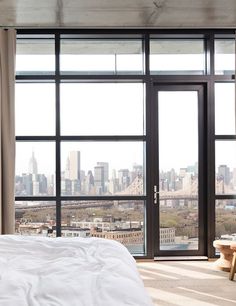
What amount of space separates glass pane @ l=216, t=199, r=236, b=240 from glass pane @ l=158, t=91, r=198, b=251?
0.28 m

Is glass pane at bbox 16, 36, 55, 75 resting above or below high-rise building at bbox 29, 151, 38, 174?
above

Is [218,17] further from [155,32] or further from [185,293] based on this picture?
[155,32]

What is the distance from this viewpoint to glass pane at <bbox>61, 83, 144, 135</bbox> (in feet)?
17.4

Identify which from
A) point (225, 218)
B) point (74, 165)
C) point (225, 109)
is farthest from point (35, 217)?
point (225, 109)

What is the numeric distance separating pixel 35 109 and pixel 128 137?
1.25m

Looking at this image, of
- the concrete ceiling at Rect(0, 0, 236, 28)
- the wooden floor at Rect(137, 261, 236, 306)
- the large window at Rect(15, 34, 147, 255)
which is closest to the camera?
the concrete ceiling at Rect(0, 0, 236, 28)

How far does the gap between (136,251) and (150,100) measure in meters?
1.96

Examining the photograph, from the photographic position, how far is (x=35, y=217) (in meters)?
5.29

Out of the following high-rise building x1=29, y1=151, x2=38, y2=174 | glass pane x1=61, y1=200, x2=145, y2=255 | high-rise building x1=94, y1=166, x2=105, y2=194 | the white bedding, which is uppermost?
high-rise building x1=29, y1=151, x2=38, y2=174

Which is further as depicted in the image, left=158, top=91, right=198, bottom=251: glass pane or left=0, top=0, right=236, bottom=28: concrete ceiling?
left=158, top=91, right=198, bottom=251: glass pane

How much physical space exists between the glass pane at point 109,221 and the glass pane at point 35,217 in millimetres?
162

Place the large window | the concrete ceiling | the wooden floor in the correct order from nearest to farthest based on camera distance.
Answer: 1. the concrete ceiling
2. the wooden floor
3. the large window

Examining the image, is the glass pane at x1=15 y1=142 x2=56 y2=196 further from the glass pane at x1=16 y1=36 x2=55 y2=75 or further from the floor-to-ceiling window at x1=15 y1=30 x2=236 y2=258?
the glass pane at x1=16 y1=36 x2=55 y2=75

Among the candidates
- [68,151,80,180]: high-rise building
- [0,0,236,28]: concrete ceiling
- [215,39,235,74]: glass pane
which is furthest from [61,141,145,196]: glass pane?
[0,0,236,28]: concrete ceiling
